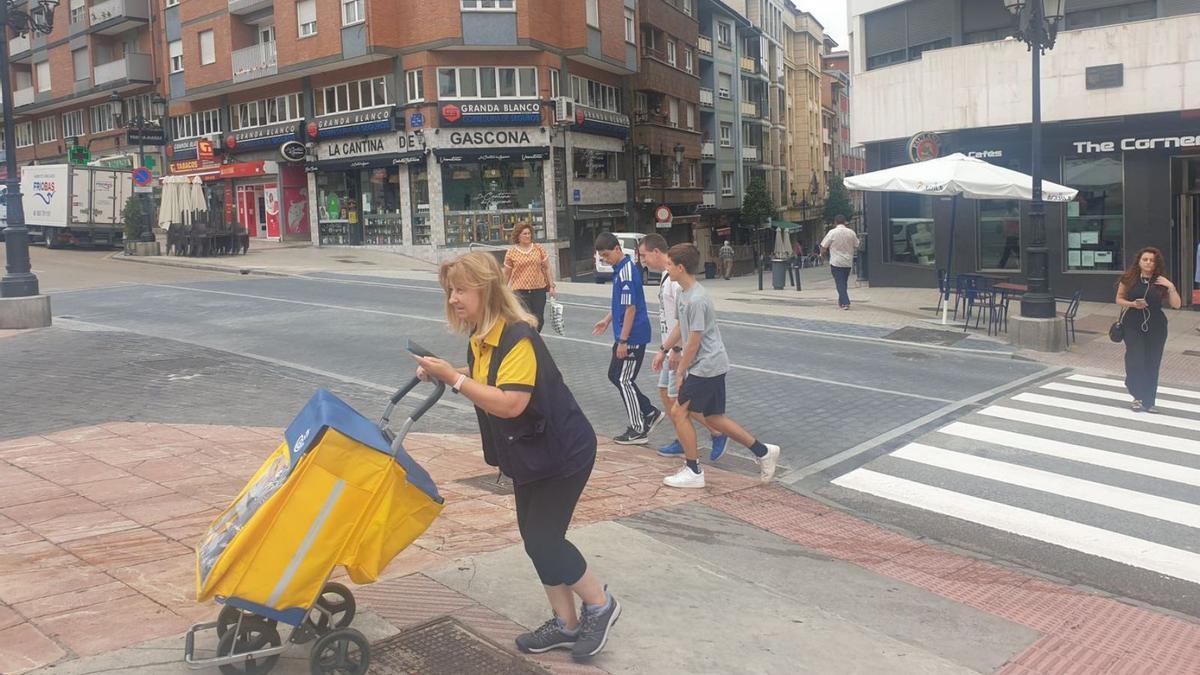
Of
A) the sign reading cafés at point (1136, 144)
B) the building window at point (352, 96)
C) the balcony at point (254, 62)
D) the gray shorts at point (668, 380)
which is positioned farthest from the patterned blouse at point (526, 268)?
the balcony at point (254, 62)

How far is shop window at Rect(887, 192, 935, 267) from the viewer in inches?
966

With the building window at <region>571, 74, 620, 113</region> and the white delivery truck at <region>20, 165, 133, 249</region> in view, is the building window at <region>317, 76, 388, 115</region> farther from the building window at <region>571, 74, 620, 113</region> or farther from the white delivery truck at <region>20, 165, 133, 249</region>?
the white delivery truck at <region>20, 165, 133, 249</region>

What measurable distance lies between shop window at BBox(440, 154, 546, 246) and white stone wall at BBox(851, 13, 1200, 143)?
48.1 feet

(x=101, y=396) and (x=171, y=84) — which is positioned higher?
(x=171, y=84)

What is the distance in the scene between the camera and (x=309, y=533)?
371 centimetres

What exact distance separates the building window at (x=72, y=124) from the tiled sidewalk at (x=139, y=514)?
2125 inches

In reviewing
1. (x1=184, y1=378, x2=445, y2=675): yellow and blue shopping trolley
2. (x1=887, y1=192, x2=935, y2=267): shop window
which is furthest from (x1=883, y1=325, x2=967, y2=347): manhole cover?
(x1=184, y1=378, x2=445, y2=675): yellow and blue shopping trolley

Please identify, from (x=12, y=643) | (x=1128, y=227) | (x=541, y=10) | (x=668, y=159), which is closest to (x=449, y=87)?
(x=541, y=10)

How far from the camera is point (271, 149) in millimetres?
41875

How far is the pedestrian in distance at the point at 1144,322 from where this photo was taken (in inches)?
409

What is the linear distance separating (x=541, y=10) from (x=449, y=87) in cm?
440

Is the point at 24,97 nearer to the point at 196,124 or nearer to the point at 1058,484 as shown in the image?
the point at 196,124

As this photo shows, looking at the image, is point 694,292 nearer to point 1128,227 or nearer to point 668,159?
point 1128,227

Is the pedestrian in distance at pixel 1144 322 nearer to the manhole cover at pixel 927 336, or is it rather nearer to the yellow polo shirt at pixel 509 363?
the manhole cover at pixel 927 336
